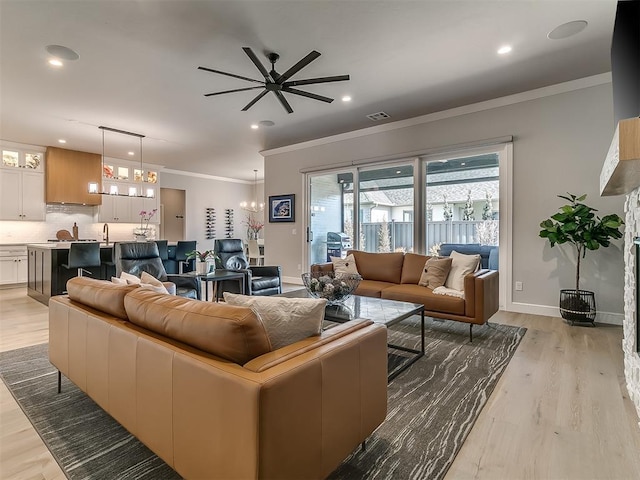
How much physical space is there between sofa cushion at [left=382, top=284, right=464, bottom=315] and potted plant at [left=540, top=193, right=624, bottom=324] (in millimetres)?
1476

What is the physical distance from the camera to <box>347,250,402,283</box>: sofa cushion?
171 inches

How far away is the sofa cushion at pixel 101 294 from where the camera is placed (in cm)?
171

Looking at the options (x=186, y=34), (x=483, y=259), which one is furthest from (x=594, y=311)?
(x=186, y=34)

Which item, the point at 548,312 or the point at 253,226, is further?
the point at 253,226

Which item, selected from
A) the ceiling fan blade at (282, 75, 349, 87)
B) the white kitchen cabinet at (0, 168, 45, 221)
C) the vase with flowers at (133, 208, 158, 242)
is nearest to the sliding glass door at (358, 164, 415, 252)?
the ceiling fan blade at (282, 75, 349, 87)

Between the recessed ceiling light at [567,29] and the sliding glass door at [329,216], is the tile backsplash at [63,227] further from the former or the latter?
the recessed ceiling light at [567,29]

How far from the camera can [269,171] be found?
7.21 metres

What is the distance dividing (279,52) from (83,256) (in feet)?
13.4

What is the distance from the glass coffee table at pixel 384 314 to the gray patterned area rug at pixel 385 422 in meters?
0.09

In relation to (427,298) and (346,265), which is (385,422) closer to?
(427,298)

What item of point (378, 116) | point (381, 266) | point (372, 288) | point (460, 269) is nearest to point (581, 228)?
point (460, 269)

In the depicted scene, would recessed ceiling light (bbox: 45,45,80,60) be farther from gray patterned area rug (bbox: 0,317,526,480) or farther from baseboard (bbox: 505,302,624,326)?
baseboard (bbox: 505,302,624,326)

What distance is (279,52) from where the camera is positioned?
3.28 metres

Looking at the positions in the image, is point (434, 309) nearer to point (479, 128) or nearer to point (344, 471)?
point (344, 471)
